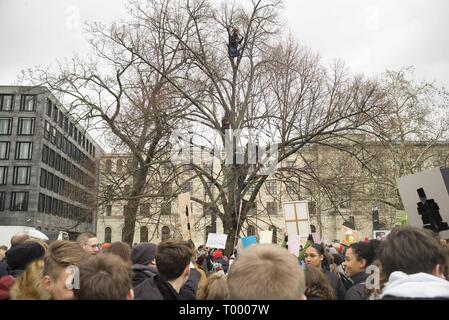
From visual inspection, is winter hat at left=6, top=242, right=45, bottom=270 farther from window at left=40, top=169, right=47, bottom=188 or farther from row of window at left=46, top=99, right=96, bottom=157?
window at left=40, top=169, right=47, bottom=188

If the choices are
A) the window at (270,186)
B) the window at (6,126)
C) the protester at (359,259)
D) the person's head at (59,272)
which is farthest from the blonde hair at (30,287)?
the window at (6,126)

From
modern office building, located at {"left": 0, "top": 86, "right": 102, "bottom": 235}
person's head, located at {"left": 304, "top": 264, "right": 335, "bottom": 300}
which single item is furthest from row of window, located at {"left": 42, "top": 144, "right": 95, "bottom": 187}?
person's head, located at {"left": 304, "top": 264, "right": 335, "bottom": 300}

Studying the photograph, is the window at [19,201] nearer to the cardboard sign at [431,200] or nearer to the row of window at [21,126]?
the row of window at [21,126]

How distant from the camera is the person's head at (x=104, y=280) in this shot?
8.07 ft

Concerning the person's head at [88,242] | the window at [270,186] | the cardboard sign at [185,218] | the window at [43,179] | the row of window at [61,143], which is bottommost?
the person's head at [88,242]

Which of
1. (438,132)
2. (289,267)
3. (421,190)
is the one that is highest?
(438,132)

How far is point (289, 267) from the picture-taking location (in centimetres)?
219

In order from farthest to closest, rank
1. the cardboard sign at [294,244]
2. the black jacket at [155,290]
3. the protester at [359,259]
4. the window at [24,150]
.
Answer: the window at [24,150] < the cardboard sign at [294,244] < the protester at [359,259] < the black jacket at [155,290]

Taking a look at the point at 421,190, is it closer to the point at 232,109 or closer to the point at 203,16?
the point at 232,109

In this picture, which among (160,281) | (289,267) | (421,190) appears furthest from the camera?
(421,190)

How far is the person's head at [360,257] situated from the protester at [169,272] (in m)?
2.12

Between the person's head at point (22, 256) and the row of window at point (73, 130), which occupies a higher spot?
the row of window at point (73, 130)
